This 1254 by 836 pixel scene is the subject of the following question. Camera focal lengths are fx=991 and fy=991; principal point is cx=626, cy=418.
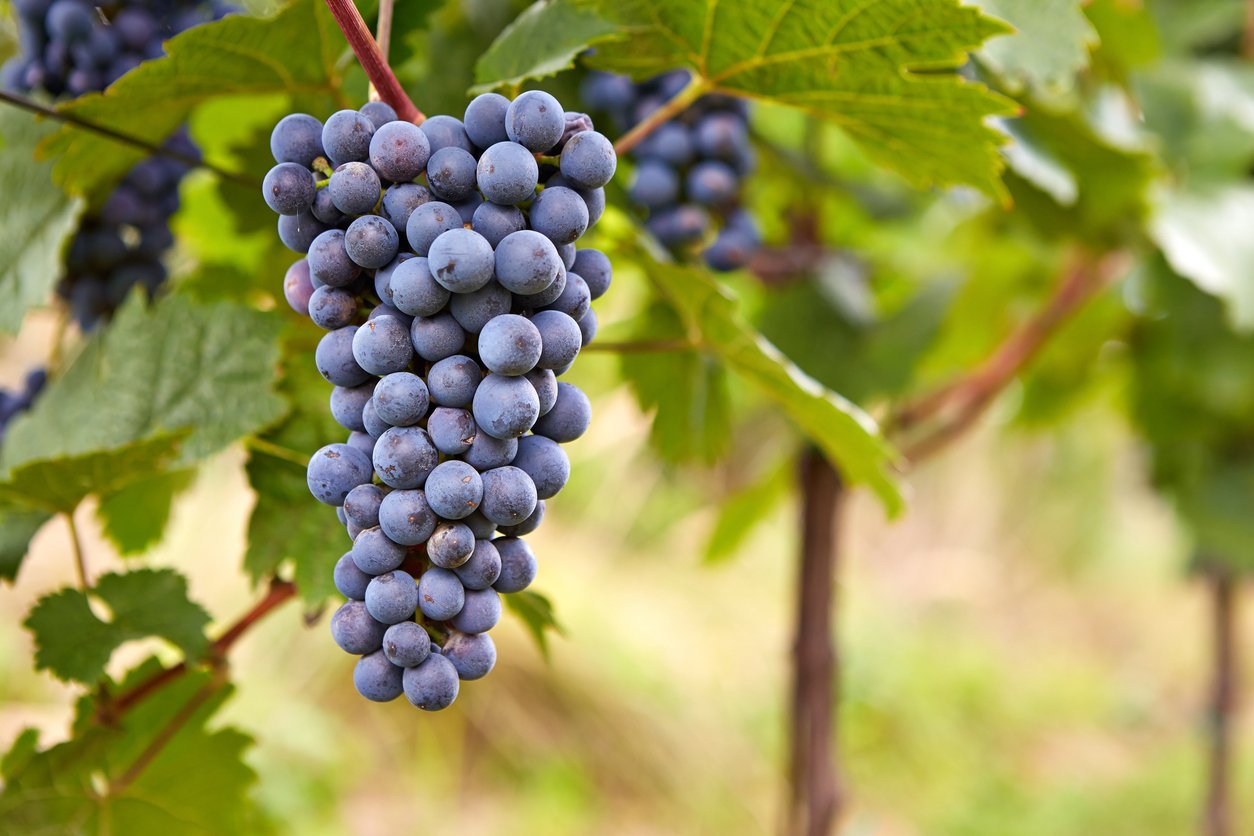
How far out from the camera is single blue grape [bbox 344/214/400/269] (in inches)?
13.8

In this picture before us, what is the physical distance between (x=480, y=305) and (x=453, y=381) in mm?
28

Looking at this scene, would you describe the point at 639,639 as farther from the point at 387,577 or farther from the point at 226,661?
the point at 387,577

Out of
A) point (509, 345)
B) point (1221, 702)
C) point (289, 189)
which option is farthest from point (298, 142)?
Result: point (1221, 702)

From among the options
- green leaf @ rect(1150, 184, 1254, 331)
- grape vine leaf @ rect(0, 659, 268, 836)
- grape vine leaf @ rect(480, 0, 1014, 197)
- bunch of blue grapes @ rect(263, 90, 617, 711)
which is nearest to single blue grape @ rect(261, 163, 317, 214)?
bunch of blue grapes @ rect(263, 90, 617, 711)

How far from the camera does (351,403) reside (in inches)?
14.9

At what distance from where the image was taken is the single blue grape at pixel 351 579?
366mm

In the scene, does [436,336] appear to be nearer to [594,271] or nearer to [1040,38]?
[594,271]

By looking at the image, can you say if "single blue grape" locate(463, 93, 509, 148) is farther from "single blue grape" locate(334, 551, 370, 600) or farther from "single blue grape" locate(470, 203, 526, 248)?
"single blue grape" locate(334, 551, 370, 600)

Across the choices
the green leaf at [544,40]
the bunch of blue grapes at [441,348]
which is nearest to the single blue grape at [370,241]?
the bunch of blue grapes at [441,348]

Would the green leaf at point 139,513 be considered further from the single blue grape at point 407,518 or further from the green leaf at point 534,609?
the single blue grape at point 407,518

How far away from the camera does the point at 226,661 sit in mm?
588

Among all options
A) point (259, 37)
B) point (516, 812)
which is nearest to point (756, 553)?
point (516, 812)

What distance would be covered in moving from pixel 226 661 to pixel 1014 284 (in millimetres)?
→ 927

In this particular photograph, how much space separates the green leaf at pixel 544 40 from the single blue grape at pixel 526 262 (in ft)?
0.38
